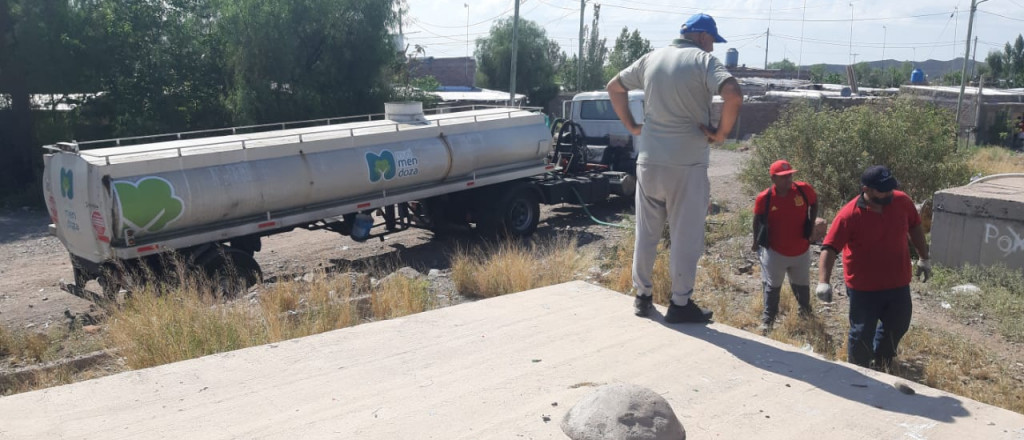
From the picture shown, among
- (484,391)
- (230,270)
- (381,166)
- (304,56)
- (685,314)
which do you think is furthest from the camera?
(304,56)

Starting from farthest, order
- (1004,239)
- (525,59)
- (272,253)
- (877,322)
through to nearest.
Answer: (525,59) → (272,253) → (1004,239) → (877,322)

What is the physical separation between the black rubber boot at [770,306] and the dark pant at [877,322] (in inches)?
53.0

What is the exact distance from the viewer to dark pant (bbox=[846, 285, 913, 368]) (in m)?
5.35

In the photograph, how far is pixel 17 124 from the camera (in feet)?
63.4

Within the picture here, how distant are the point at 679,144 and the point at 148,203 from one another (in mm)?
6826

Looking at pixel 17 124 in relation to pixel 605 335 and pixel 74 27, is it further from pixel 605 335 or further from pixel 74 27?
pixel 605 335

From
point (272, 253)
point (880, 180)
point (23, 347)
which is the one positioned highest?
point (880, 180)

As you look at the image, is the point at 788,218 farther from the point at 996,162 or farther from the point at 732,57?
the point at 732,57

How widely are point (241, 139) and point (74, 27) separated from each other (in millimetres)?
10785

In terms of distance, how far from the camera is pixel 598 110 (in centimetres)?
1723

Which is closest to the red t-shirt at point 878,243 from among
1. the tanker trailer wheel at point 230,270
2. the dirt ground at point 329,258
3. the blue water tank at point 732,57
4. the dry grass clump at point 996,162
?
the dirt ground at point 329,258

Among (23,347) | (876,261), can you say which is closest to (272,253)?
(23,347)

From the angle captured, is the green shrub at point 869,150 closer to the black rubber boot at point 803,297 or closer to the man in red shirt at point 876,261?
the black rubber boot at point 803,297

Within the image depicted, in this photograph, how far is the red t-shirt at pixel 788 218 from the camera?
6.64m
